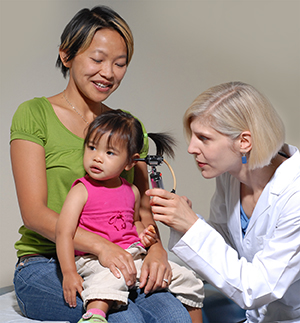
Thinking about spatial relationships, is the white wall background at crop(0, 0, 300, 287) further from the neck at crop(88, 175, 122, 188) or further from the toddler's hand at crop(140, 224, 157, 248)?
the toddler's hand at crop(140, 224, 157, 248)

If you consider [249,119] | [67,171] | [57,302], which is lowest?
[57,302]

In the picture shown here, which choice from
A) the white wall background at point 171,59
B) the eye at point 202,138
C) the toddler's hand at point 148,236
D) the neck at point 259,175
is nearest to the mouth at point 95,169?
the toddler's hand at point 148,236

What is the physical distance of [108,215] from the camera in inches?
67.9

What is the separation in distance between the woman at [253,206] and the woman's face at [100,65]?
35 centimetres

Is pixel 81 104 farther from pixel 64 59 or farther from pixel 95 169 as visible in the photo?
pixel 95 169

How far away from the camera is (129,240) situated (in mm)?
Result: 1753

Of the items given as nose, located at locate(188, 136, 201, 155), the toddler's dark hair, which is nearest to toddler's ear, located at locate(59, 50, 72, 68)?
the toddler's dark hair

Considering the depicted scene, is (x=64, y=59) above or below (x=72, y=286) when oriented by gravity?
above

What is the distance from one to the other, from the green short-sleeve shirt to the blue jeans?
0.27 feet

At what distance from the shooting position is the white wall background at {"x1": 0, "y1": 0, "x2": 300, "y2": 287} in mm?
2980

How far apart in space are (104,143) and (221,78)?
8.23 ft

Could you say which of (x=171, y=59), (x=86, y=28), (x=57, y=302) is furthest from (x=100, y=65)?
(x=171, y=59)

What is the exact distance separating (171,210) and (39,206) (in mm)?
486

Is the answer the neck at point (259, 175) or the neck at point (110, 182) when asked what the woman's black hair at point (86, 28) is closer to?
the neck at point (110, 182)
